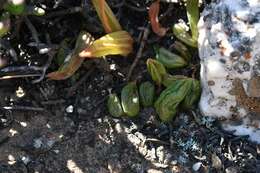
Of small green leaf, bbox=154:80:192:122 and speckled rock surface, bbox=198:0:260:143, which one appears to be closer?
speckled rock surface, bbox=198:0:260:143

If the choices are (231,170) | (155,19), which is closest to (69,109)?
(155,19)

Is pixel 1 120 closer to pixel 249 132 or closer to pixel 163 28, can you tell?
pixel 163 28

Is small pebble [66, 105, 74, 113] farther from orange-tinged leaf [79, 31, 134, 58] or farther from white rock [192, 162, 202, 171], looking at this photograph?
white rock [192, 162, 202, 171]

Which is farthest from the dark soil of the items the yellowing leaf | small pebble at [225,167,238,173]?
the yellowing leaf

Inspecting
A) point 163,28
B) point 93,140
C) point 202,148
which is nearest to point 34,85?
point 93,140

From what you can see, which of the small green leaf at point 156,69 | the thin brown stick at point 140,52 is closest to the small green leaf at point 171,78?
the small green leaf at point 156,69

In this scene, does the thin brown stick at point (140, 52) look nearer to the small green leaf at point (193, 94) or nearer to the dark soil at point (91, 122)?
the dark soil at point (91, 122)
